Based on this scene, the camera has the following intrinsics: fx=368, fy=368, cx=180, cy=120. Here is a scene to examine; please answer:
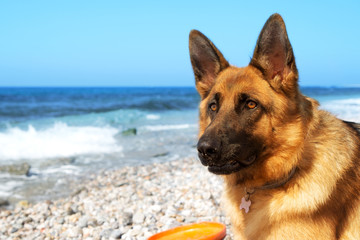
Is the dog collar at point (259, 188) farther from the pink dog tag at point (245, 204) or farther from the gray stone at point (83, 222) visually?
the gray stone at point (83, 222)

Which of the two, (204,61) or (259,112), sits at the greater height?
(204,61)

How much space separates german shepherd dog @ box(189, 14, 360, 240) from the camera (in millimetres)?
3008

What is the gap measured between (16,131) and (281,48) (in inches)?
664

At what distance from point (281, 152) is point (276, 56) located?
0.84 m

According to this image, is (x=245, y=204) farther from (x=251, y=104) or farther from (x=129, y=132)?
(x=129, y=132)

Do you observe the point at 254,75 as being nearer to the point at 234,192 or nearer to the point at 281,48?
the point at 281,48

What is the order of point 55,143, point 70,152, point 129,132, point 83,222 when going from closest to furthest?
1. point 83,222
2. point 70,152
3. point 55,143
4. point 129,132

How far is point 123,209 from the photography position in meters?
6.42

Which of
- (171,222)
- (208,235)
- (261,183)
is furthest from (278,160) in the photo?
(171,222)

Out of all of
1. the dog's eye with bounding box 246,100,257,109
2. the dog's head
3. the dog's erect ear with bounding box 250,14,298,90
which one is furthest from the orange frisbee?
the dog's erect ear with bounding box 250,14,298,90

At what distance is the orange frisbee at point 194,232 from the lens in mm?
4293

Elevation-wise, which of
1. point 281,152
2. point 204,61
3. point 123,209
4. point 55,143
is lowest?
point 55,143

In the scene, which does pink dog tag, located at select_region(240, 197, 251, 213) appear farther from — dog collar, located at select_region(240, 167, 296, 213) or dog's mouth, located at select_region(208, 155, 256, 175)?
dog's mouth, located at select_region(208, 155, 256, 175)

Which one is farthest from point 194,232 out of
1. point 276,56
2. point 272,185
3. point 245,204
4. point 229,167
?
point 276,56
